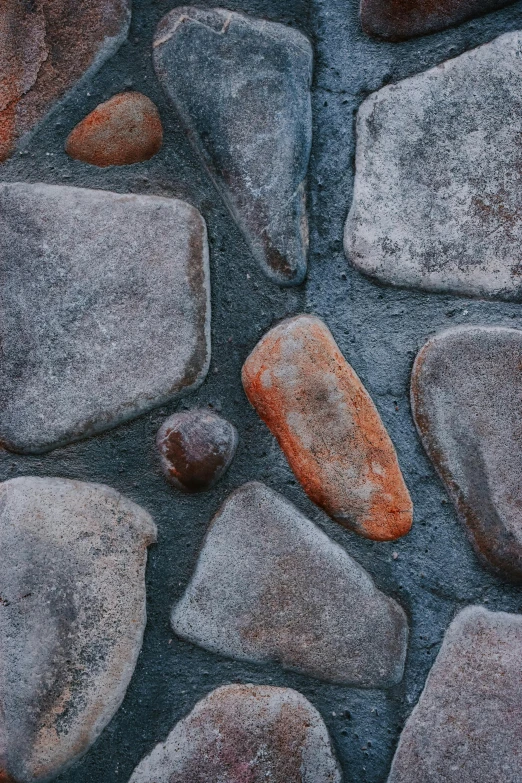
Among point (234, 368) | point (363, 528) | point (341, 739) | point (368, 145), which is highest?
point (368, 145)

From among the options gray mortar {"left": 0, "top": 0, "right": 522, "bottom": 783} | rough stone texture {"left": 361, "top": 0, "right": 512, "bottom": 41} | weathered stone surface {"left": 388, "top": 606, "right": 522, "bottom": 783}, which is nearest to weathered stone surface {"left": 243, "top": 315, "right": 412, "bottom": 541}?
gray mortar {"left": 0, "top": 0, "right": 522, "bottom": 783}

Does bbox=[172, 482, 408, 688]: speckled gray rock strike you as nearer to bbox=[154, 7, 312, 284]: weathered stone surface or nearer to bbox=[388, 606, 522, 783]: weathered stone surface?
bbox=[388, 606, 522, 783]: weathered stone surface

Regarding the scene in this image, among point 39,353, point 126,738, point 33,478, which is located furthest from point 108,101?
point 126,738

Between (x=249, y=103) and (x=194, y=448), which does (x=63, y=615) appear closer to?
(x=194, y=448)

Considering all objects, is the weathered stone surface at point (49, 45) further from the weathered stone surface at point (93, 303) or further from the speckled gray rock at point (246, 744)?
the speckled gray rock at point (246, 744)

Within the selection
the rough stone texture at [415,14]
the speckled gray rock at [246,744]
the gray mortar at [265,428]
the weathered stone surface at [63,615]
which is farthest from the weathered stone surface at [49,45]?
the speckled gray rock at [246,744]

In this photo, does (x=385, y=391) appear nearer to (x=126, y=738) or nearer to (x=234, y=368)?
(x=234, y=368)

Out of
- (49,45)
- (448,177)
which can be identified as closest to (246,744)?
(448,177)
